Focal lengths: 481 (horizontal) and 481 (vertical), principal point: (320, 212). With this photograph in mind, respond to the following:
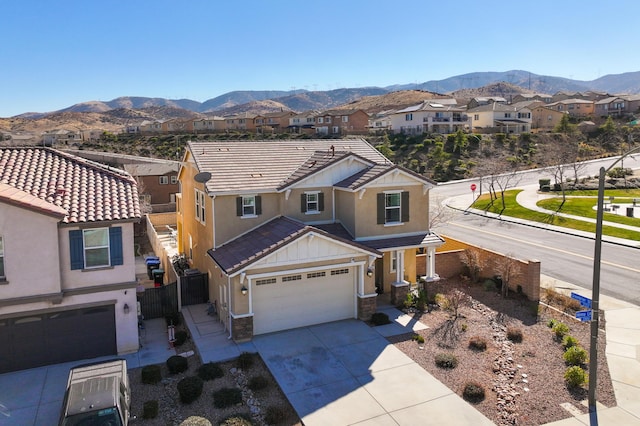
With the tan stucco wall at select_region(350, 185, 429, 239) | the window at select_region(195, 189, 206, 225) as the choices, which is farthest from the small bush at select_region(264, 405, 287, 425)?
the window at select_region(195, 189, 206, 225)

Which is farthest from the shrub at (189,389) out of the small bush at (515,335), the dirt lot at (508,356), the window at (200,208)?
the small bush at (515,335)

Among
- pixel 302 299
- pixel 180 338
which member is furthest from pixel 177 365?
pixel 302 299

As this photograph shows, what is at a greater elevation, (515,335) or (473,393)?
(515,335)

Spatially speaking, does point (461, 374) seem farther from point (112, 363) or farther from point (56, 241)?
point (56, 241)

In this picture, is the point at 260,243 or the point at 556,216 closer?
the point at 260,243

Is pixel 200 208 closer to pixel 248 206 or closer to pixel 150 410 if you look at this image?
pixel 248 206

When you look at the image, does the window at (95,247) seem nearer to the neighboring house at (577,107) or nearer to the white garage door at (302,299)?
the white garage door at (302,299)
